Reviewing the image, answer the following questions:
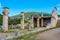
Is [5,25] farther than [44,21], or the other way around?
[44,21]

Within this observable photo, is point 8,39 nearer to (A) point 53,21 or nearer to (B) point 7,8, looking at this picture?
(A) point 53,21

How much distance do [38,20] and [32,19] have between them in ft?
3.98

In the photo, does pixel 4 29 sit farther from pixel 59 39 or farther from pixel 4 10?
pixel 59 39

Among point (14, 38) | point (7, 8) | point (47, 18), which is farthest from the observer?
point (47, 18)

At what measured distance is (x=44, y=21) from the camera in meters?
26.9

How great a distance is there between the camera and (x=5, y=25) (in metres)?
21.3

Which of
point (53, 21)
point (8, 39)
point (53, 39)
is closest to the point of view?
point (8, 39)

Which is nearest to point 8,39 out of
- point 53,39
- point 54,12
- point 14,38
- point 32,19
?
point 14,38

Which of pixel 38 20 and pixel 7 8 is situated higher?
pixel 7 8

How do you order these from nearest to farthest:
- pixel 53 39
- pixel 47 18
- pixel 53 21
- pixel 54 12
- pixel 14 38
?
pixel 14 38 → pixel 53 39 → pixel 53 21 → pixel 54 12 → pixel 47 18

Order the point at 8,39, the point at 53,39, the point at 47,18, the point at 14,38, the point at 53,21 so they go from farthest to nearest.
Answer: the point at 47,18 → the point at 53,21 → the point at 53,39 → the point at 14,38 → the point at 8,39

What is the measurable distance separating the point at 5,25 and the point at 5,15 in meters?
1.33

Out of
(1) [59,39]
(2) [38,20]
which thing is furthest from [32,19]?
(1) [59,39]

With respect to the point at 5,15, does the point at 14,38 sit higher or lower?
lower
